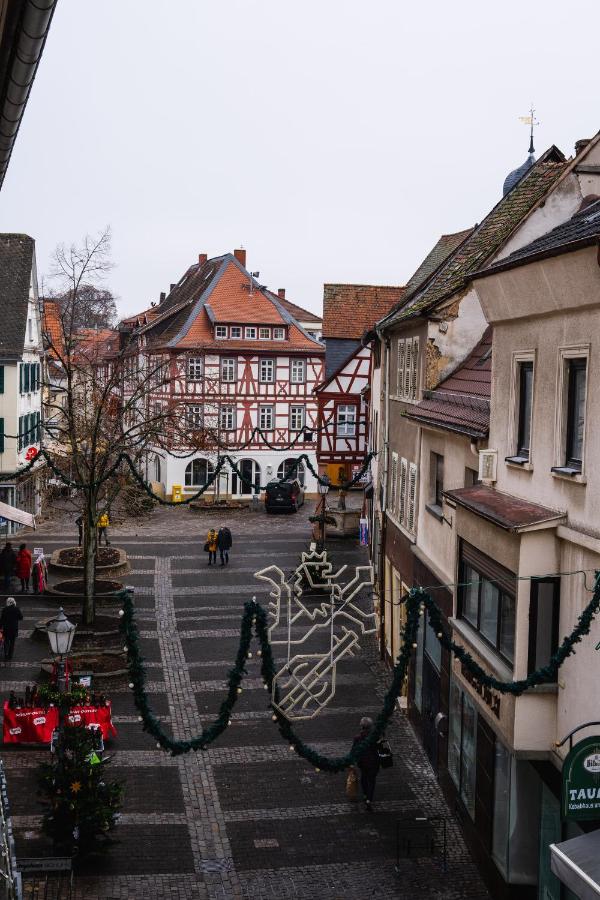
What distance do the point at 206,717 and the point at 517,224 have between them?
1034 cm

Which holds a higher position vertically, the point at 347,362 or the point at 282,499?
the point at 347,362

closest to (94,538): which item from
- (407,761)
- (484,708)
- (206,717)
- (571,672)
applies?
(206,717)

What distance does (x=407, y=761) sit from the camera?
58.3ft

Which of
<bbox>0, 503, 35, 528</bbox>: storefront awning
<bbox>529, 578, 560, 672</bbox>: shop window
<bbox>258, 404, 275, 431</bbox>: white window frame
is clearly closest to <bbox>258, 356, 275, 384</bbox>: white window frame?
<bbox>258, 404, 275, 431</bbox>: white window frame

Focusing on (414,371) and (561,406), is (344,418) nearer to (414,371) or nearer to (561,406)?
(414,371)

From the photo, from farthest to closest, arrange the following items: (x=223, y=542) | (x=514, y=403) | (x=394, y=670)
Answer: (x=223, y=542) < (x=514, y=403) < (x=394, y=670)

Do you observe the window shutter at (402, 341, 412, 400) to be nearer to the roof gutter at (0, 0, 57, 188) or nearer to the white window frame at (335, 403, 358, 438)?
the roof gutter at (0, 0, 57, 188)

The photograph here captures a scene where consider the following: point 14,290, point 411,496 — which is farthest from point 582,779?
point 14,290

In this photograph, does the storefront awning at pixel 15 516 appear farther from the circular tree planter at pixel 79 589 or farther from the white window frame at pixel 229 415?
the white window frame at pixel 229 415

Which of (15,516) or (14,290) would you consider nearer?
(15,516)

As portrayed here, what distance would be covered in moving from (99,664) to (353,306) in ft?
76.4

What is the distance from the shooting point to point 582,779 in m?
8.89

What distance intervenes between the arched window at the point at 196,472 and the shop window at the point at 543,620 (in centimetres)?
4193

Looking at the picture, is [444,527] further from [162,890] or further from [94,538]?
[94,538]
